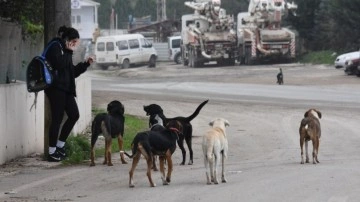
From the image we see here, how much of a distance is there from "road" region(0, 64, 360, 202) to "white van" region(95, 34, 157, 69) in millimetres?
24532

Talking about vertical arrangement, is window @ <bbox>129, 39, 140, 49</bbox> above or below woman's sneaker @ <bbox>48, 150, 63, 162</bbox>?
above

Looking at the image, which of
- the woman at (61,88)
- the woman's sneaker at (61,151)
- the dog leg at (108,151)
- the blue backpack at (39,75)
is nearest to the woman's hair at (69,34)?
the woman at (61,88)

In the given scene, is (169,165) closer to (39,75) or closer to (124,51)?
(39,75)

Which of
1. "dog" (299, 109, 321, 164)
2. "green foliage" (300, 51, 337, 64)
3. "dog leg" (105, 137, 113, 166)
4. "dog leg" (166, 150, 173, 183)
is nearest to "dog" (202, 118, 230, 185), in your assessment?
"dog leg" (166, 150, 173, 183)

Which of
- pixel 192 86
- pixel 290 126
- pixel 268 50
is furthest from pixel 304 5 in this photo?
pixel 290 126

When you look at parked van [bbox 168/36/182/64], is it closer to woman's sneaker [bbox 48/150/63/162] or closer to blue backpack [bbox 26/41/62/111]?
woman's sneaker [bbox 48/150/63/162]

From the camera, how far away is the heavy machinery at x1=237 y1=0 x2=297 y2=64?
55500 mm

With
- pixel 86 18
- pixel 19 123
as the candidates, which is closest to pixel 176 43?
pixel 86 18

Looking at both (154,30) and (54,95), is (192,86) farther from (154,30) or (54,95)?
(154,30)

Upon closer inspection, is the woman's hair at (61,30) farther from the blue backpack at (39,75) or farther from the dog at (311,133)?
the dog at (311,133)

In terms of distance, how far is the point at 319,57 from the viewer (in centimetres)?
5869

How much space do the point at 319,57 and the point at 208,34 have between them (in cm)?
733

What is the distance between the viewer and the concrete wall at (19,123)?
47.6ft

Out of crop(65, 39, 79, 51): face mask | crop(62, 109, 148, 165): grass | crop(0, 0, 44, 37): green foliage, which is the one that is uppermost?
crop(0, 0, 44, 37): green foliage
